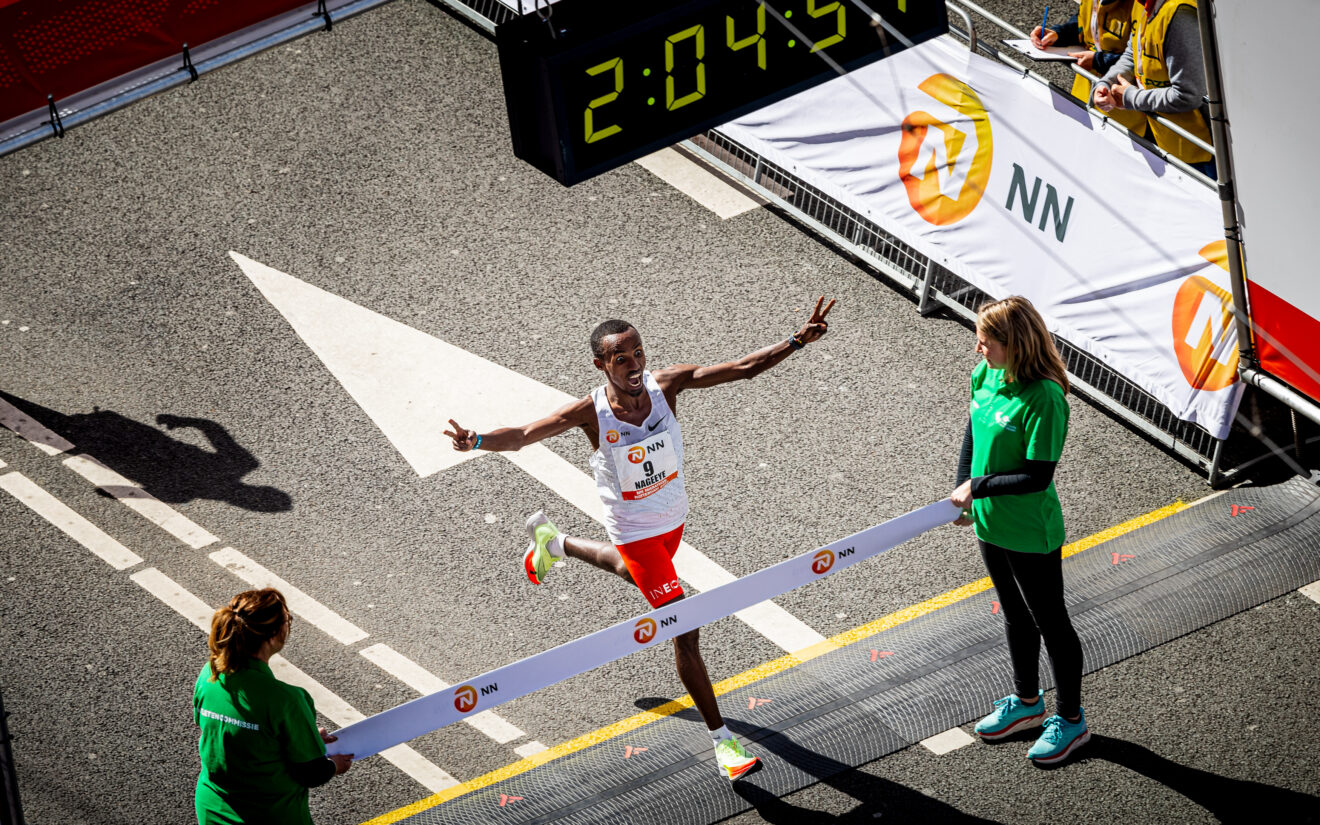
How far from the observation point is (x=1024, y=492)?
6.74m

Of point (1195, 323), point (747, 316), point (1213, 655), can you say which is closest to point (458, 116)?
point (747, 316)

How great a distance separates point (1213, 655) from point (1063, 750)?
117cm

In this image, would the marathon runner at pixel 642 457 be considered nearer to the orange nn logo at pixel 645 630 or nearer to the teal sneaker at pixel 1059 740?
the orange nn logo at pixel 645 630

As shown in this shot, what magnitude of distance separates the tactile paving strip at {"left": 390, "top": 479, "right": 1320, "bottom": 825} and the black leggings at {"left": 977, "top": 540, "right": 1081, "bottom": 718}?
1.79 feet

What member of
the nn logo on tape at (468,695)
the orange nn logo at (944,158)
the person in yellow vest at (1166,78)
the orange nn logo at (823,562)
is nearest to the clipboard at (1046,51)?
the person in yellow vest at (1166,78)

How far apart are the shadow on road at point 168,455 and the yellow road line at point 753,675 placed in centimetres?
259

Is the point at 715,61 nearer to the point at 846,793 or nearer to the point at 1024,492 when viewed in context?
the point at 1024,492

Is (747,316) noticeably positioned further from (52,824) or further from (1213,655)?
(52,824)

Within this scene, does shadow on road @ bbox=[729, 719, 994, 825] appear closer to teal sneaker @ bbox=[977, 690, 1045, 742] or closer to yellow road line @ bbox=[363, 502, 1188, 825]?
teal sneaker @ bbox=[977, 690, 1045, 742]

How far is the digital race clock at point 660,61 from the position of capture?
21.8 feet

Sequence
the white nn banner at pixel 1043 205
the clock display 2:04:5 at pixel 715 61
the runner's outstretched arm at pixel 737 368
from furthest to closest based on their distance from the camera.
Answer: the white nn banner at pixel 1043 205
the runner's outstretched arm at pixel 737 368
the clock display 2:04:5 at pixel 715 61

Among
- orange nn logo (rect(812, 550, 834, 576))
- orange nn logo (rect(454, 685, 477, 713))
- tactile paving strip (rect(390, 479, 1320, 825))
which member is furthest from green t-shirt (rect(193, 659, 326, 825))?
orange nn logo (rect(812, 550, 834, 576))

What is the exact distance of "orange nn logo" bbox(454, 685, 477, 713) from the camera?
6.94 m

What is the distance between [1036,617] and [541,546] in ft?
8.75
